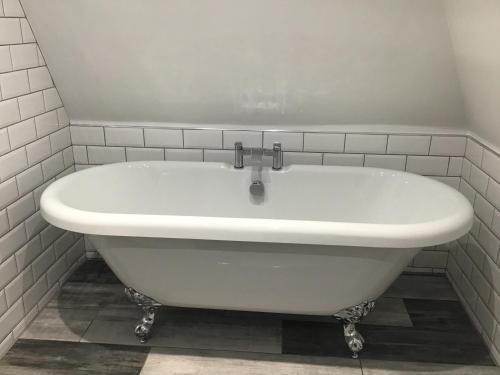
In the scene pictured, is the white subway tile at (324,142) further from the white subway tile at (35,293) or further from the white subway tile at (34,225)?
the white subway tile at (35,293)

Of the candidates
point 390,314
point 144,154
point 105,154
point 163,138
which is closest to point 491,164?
point 390,314

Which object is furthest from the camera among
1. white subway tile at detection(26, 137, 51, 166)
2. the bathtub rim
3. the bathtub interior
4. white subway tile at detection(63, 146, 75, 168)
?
white subway tile at detection(63, 146, 75, 168)

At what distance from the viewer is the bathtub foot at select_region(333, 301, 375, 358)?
1.78m

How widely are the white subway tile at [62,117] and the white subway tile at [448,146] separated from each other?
180 cm

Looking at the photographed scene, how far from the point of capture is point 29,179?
2.00 metres

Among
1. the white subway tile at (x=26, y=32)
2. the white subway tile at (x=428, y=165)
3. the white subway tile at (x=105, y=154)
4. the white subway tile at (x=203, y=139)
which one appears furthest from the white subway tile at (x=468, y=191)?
the white subway tile at (x=26, y=32)

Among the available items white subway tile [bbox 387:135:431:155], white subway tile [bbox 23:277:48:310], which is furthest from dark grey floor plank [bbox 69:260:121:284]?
white subway tile [bbox 387:135:431:155]

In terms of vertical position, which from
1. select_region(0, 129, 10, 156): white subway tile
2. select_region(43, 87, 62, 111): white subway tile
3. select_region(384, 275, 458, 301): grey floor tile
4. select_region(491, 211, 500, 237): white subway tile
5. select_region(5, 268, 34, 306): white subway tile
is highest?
select_region(43, 87, 62, 111): white subway tile

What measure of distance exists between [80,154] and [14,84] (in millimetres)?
590

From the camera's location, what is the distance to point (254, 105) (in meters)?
2.18

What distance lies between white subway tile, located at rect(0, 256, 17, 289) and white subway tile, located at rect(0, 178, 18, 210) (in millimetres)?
228

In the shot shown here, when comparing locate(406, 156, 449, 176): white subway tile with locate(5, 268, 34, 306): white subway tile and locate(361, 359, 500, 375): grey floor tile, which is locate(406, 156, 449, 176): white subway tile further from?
locate(5, 268, 34, 306): white subway tile

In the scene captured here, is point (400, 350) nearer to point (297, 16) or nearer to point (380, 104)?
point (380, 104)

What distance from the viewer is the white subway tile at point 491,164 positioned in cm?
188
